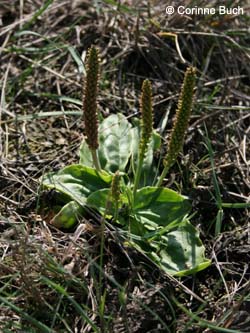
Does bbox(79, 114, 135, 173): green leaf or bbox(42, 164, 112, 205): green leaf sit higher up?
bbox(79, 114, 135, 173): green leaf

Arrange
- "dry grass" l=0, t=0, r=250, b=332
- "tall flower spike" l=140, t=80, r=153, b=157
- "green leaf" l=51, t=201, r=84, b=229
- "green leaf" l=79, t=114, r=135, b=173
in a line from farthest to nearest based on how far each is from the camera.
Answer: "green leaf" l=79, t=114, r=135, b=173 < "green leaf" l=51, t=201, r=84, b=229 < "tall flower spike" l=140, t=80, r=153, b=157 < "dry grass" l=0, t=0, r=250, b=332

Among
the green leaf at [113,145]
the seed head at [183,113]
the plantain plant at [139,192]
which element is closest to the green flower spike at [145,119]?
the plantain plant at [139,192]

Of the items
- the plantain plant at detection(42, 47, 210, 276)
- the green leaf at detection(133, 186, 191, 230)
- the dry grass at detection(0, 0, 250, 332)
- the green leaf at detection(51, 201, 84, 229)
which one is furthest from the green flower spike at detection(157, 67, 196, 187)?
the green leaf at detection(51, 201, 84, 229)

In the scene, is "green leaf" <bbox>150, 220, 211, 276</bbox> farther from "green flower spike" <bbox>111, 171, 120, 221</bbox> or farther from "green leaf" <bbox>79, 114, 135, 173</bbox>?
"green leaf" <bbox>79, 114, 135, 173</bbox>

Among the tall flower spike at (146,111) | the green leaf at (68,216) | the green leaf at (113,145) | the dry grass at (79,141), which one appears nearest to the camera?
the dry grass at (79,141)

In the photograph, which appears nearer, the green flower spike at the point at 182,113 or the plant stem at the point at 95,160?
the green flower spike at the point at 182,113

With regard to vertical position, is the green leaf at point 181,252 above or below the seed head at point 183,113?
below

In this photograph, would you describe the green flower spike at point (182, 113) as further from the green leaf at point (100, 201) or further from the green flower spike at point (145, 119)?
the green leaf at point (100, 201)

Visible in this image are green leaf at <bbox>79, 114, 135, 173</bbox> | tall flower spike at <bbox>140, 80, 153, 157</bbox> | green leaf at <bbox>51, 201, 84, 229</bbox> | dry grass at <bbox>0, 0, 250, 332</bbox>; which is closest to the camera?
dry grass at <bbox>0, 0, 250, 332</bbox>

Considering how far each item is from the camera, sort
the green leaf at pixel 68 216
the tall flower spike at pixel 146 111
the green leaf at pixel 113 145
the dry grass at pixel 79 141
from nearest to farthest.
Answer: the dry grass at pixel 79 141, the tall flower spike at pixel 146 111, the green leaf at pixel 68 216, the green leaf at pixel 113 145
